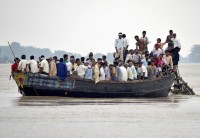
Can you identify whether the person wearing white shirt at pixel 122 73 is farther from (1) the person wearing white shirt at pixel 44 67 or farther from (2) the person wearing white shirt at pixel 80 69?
(1) the person wearing white shirt at pixel 44 67

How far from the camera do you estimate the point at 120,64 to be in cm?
3150

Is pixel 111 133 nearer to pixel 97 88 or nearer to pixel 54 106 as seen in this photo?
pixel 54 106

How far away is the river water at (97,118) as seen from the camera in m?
20.3

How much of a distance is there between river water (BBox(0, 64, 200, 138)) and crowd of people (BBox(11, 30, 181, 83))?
42.2 inches

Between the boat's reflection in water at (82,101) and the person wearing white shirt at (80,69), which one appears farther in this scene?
the person wearing white shirt at (80,69)

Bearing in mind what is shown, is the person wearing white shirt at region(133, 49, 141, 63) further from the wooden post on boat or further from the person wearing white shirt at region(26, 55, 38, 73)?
the person wearing white shirt at region(26, 55, 38, 73)

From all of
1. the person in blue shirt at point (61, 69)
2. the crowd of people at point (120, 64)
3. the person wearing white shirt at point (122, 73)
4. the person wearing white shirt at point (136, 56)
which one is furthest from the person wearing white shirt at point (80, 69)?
the person wearing white shirt at point (136, 56)

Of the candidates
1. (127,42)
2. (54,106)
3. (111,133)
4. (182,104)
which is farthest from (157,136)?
(127,42)

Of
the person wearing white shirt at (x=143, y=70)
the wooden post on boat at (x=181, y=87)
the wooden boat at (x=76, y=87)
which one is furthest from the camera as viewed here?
the wooden post on boat at (x=181, y=87)

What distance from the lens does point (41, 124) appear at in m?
21.9

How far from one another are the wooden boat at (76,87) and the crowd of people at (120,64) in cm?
24

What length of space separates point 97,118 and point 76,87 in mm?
7220

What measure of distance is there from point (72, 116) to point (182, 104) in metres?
7.01

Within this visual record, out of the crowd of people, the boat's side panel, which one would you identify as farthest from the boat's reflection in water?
the crowd of people
